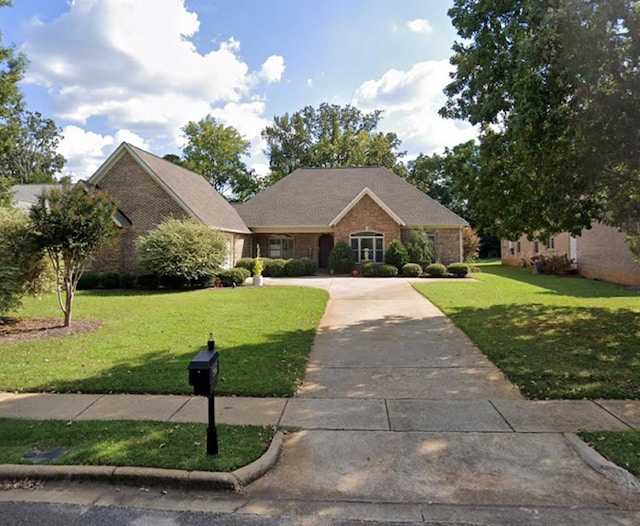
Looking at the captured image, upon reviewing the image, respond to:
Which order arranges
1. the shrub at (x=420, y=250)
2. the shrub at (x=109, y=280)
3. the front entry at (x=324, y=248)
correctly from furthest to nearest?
the front entry at (x=324, y=248) < the shrub at (x=420, y=250) < the shrub at (x=109, y=280)

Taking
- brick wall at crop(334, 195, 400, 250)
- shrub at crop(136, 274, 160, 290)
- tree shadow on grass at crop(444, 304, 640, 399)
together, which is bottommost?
tree shadow on grass at crop(444, 304, 640, 399)

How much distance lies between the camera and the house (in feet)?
72.7

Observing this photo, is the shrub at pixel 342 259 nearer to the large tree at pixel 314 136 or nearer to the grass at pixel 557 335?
the grass at pixel 557 335

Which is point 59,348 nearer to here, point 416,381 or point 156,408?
point 156,408

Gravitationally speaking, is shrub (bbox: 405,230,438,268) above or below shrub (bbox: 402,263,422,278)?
above

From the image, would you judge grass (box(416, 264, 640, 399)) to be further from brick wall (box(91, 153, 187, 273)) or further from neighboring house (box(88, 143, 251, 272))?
brick wall (box(91, 153, 187, 273))

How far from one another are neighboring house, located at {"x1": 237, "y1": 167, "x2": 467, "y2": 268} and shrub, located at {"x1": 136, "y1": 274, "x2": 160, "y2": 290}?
9342 mm

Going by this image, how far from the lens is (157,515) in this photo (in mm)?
3205

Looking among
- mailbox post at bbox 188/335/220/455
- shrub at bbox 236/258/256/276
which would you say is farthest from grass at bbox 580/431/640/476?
shrub at bbox 236/258/256/276

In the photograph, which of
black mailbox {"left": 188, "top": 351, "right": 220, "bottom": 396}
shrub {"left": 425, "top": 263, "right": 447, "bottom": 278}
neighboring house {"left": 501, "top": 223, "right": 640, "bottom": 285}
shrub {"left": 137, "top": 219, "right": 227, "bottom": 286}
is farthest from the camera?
shrub {"left": 425, "top": 263, "right": 447, "bottom": 278}

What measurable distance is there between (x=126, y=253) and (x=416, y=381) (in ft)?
65.0

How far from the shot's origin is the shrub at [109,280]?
19677 millimetres

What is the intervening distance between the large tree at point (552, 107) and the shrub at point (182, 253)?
12.1 metres

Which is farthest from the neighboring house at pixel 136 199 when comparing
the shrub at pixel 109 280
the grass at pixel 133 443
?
the grass at pixel 133 443
